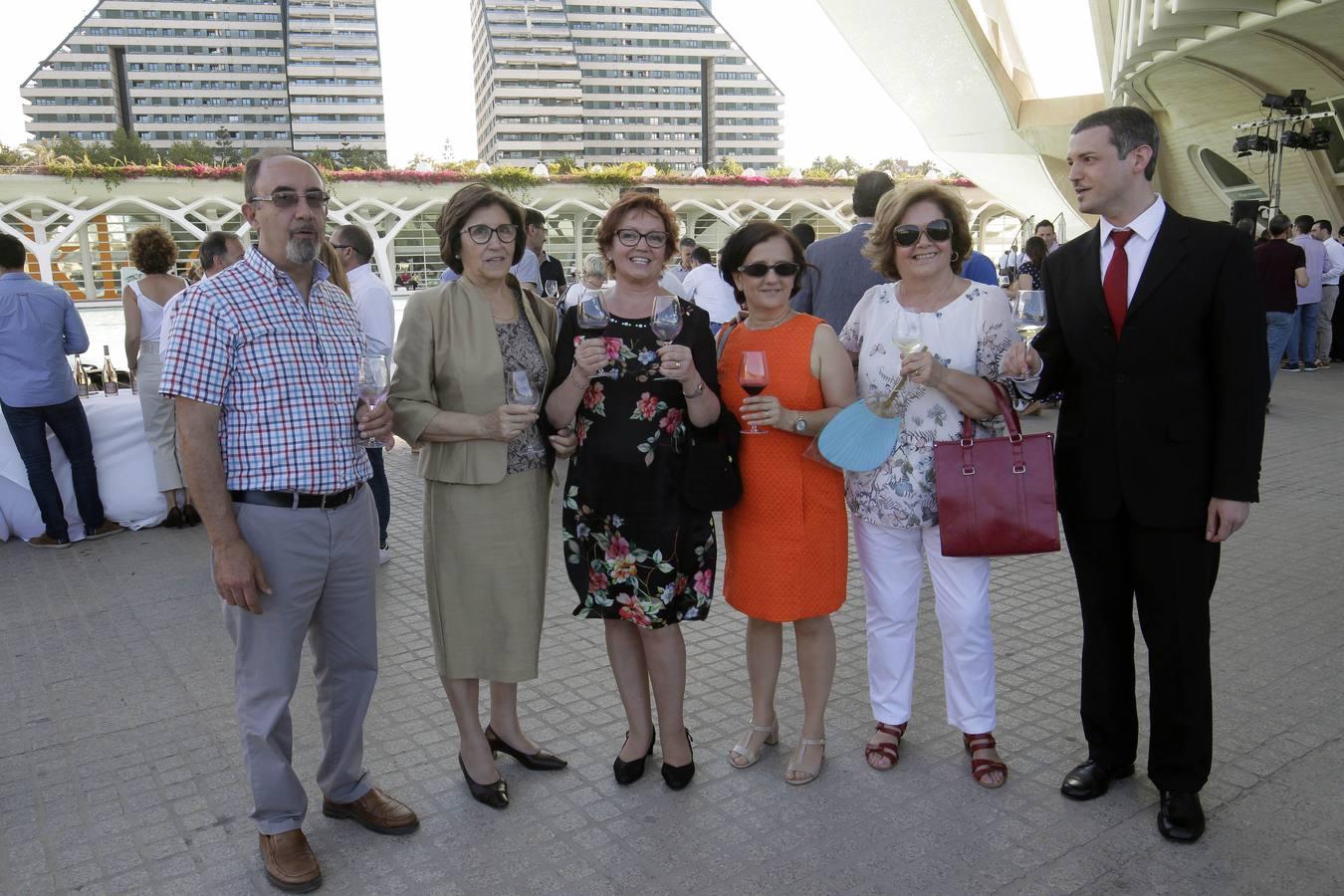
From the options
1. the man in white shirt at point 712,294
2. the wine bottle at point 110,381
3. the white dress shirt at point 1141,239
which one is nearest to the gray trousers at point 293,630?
the white dress shirt at point 1141,239

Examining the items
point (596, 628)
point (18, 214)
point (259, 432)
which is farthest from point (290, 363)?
point (18, 214)

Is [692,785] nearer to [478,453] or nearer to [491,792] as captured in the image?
[491,792]

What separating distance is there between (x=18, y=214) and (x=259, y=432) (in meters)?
45.7

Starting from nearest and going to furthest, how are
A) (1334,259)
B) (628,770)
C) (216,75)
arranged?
(628,770) < (1334,259) < (216,75)

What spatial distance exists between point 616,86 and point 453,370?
173 m

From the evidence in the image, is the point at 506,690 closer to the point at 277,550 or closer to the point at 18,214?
the point at 277,550

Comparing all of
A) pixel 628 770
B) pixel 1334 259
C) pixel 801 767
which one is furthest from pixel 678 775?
pixel 1334 259

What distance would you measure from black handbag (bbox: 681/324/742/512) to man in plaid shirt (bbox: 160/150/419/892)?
3.14 feet

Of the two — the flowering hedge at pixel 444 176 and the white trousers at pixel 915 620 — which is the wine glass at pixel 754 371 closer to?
the white trousers at pixel 915 620

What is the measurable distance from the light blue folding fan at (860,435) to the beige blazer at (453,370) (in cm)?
107

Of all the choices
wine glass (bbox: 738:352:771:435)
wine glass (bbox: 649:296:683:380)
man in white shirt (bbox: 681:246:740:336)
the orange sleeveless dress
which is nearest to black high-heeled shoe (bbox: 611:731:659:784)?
the orange sleeveless dress

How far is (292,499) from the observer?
2.82 metres

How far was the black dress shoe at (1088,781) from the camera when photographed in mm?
3234

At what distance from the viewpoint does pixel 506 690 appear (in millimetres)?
3547
